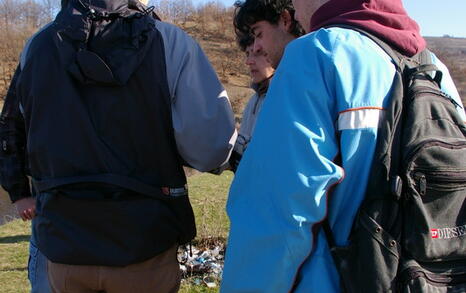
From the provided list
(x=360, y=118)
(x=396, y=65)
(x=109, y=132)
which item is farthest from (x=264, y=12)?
(x=360, y=118)

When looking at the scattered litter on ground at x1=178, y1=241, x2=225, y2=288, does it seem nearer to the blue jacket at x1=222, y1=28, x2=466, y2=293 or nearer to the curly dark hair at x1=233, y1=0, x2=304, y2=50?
the curly dark hair at x1=233, y1=0, x2=304, y2=50

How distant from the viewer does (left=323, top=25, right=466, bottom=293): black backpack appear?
→ 54.0 inches

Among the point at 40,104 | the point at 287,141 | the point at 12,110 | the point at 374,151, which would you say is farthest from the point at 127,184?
the point at 374,151

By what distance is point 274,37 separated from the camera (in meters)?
2.79

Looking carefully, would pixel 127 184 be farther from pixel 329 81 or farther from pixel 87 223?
pixel 329 81

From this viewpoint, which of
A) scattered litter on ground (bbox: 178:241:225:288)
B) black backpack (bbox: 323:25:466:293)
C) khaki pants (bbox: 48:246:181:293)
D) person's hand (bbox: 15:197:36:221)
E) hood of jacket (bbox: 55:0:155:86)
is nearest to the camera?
black backpack (bbox: 323:25:466:293)

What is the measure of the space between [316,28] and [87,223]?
48.7 inches

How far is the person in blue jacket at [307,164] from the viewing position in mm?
1393

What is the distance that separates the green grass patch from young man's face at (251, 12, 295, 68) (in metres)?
2.38

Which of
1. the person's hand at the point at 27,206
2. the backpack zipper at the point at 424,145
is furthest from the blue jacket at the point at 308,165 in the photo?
the person's hand at the point at 27,206

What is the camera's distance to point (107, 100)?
208cm

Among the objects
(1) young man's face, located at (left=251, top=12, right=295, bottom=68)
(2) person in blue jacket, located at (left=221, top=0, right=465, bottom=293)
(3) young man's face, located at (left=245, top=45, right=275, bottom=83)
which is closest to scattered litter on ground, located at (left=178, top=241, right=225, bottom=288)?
(3) young man's face, located at (left=245, top=45, right=275, bottom=83)

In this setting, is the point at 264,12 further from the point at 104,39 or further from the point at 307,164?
the point at 307,164

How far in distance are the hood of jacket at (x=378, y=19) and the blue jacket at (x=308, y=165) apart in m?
0.07
